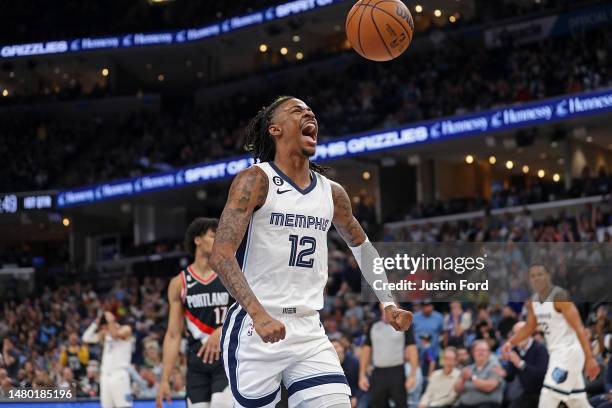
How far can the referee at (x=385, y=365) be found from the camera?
40.0 feet

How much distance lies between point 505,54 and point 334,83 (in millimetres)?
6774

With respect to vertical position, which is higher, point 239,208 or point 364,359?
point 239,208

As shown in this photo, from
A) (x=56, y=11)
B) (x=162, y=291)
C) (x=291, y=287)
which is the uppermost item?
(x=56, y=11)

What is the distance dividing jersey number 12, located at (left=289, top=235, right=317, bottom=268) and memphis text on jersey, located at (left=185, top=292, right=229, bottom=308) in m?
3.05

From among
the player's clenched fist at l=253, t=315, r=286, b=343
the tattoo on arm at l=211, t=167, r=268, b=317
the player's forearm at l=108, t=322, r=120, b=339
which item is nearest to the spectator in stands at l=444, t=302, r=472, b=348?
the player's forearm at l=108, t=322, r=120, b=339

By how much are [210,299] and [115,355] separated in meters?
5.83

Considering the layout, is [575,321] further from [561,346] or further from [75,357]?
[75,357]

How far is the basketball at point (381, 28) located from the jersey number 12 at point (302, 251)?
4394mm

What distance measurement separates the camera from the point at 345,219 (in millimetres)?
5418

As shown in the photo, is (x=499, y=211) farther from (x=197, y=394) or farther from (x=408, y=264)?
(x=197, y=394)

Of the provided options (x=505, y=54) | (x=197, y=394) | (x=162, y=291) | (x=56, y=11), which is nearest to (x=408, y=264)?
(x=197, y=394)

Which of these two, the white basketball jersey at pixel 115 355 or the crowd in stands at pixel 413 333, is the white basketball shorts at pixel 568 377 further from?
the white basketball jersey at pixel 115 355

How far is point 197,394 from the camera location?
25.6ft

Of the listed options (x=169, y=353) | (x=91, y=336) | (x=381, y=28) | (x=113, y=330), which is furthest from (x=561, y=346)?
(x=91, y=336)
